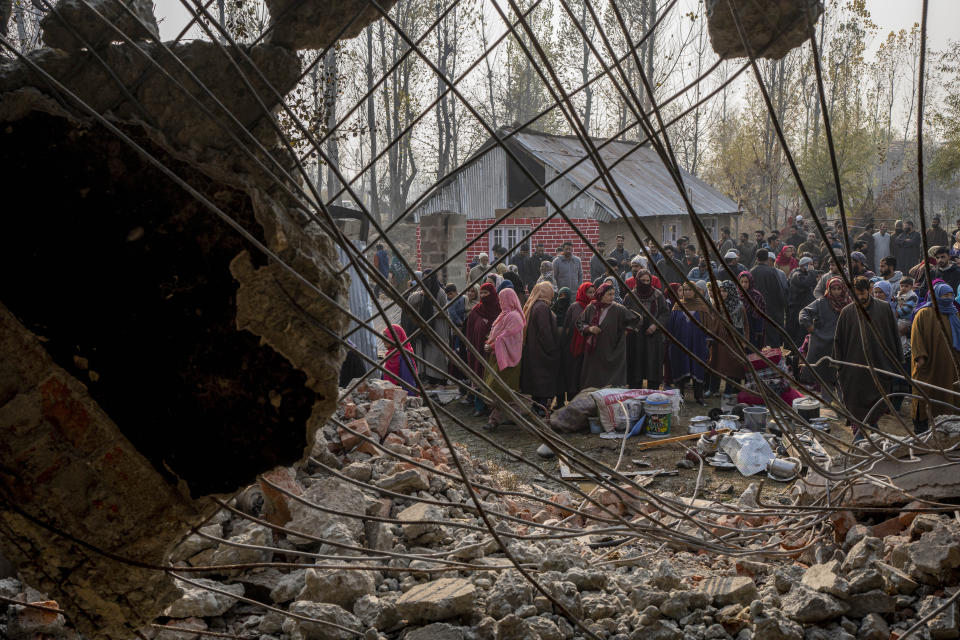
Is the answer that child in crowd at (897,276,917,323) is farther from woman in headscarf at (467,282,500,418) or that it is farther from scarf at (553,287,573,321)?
woman in headscarf at (467,282,500,418)

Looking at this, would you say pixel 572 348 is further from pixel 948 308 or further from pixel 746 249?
pixel 746 249

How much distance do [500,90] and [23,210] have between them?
96.8ft

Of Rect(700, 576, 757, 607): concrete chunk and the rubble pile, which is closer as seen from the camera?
the rubble pile

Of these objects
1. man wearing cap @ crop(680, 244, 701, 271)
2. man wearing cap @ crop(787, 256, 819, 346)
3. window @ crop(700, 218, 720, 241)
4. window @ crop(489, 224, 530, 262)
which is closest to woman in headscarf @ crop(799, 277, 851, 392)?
man wearing cap @ crop(787, 256, 819, 346)

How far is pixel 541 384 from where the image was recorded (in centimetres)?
802

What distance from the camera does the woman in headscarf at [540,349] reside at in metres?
7.94

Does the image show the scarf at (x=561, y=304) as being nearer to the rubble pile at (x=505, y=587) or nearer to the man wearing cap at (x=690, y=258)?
the man wearing cap at (x=690, y=258)

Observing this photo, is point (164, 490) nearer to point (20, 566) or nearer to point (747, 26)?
point (20, 566)

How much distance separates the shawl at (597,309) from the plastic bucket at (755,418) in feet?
5.57

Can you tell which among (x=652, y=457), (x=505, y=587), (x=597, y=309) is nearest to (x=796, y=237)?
(x=597, y=309)

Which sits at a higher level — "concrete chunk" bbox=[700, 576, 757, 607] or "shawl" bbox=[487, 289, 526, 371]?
"shawl" bbox=[487, 289, 526, 371]

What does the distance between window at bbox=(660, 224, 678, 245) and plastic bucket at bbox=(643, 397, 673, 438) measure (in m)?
10.3

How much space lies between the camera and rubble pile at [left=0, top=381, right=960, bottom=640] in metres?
2.97

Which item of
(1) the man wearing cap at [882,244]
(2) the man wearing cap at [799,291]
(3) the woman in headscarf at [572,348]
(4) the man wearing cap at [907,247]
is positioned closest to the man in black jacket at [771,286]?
(2) the man wearing cap at [799,291]
